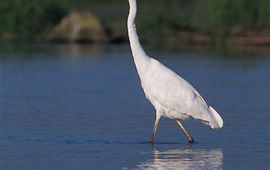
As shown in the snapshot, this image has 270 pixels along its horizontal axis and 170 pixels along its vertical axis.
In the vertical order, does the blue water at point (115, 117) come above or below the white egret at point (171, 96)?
below

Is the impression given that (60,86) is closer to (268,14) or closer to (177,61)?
(177,61)

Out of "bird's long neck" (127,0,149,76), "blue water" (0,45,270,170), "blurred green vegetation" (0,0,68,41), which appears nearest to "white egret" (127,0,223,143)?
"bird's long neck" (127,0,149,76)

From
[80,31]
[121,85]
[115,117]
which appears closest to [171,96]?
[115,117]

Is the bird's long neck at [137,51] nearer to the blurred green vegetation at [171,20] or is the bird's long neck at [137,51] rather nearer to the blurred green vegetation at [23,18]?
the blurred green vegetation at [171,20]

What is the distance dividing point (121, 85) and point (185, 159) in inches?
331

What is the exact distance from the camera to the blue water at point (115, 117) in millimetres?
11430

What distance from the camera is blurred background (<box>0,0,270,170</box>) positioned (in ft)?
38.7

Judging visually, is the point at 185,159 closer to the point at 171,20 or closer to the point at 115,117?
the point at 115,117

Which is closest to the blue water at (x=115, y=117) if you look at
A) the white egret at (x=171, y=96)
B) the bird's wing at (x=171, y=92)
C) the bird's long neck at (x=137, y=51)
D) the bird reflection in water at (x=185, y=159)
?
the bird reflection in water at (x=185, y=159)

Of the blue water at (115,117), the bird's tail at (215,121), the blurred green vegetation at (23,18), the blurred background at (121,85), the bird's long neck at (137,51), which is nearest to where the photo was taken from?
the blue water at (115,117)

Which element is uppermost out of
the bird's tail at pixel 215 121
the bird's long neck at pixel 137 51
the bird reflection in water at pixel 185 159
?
the bird's long neck at pixel 137 51

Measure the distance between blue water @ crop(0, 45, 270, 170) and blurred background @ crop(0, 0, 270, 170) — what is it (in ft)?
0.06

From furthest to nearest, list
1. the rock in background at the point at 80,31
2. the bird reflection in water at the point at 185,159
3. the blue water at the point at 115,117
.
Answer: the rock in background at the point at 80,31 → the blue water at the point at 115,117 → the bird reflection in water at the point at 185,159

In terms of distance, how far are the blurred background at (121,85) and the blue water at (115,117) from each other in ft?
0.06
